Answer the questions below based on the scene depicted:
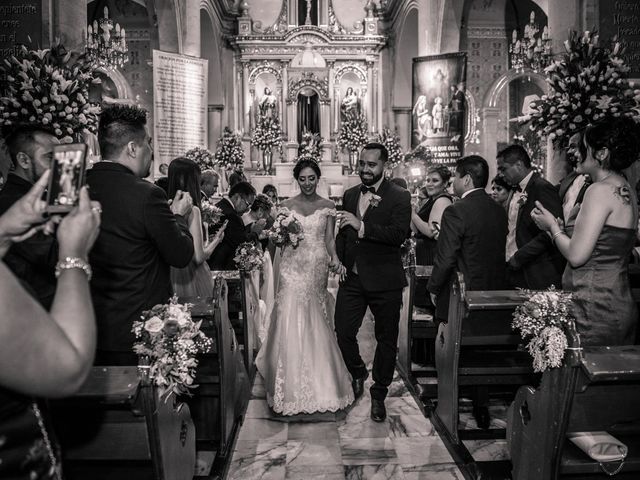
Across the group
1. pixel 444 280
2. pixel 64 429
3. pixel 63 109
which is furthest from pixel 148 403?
pixel 63 109

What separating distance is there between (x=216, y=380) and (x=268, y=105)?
19.5 metres

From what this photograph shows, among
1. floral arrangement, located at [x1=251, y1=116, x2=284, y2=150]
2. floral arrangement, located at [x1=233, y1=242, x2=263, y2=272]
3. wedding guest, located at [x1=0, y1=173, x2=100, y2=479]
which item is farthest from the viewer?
floral arrangement, located at [x1=251, y1=116, x2=284, y2=150]

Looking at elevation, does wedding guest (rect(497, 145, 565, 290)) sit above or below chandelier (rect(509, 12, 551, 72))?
below

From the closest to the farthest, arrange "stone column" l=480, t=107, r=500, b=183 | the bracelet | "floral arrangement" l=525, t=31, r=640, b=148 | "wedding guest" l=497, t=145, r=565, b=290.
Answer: the bracelet
"wedding guest" l=497, t=145, r=565, b=290
"floral arrangement" l=525, t=31, r=640, b=148
"stone column" l=480, t=107, r=500, b=183

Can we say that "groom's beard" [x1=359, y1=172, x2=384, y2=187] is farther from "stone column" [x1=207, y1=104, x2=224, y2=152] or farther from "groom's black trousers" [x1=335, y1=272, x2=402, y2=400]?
"stone column" [x1=207, y1=104, x2=224, y2=152]

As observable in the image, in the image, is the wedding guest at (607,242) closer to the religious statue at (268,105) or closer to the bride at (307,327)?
the bride at (307,327)

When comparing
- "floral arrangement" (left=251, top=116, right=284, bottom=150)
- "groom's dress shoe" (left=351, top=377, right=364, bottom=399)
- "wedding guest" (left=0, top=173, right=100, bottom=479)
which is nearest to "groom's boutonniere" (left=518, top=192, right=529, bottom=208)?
"groom's dress shoe" (left=351, top=377, right=364, bottom=399)

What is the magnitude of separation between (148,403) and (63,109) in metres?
3.70

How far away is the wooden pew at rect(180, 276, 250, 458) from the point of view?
3.63 meters

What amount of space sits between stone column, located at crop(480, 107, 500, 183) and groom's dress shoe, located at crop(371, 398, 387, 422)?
42.7ft

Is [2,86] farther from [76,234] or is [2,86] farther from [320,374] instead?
[76,234]

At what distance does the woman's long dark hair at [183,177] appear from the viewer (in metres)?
4.04

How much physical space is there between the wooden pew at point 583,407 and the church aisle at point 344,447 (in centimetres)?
96

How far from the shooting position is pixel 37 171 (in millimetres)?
3152
